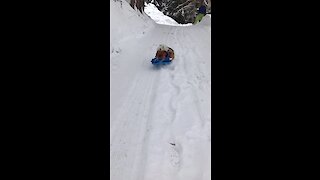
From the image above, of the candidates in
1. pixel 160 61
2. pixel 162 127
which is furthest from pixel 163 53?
pixel 162 127

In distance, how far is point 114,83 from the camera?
5.59m

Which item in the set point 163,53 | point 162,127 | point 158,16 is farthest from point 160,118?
point 158,16

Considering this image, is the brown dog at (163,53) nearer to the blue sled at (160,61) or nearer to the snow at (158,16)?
the blue sled at (160,61)

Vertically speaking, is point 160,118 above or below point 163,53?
Result: below

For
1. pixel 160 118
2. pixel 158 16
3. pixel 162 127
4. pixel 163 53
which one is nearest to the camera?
pixel 162 127

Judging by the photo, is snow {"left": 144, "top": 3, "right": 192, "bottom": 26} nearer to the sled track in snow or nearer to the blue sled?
the blue sled

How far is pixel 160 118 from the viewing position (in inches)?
171

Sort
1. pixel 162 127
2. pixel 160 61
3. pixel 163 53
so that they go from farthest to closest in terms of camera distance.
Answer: pixel 163 53 < pixel 160 61 < pixel 162 127

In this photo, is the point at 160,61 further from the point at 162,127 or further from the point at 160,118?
the point at 162,127

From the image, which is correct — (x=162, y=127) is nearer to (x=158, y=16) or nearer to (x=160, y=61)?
(x=160, y=61)

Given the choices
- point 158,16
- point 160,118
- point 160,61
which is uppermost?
point 158,16

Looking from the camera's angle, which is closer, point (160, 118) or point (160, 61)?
point (160, 118)

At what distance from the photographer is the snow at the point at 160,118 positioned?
3.29 metres
